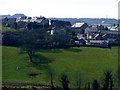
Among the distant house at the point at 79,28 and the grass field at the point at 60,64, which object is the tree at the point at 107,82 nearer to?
the grass field at the point at 60,64

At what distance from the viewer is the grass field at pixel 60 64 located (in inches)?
1343

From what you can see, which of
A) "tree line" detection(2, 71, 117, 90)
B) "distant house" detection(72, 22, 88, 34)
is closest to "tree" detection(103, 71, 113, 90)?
"tree line" detection(2, 71, 117, 90)

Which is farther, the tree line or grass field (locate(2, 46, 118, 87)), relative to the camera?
grass field (locate(2, 46, 118, 87))

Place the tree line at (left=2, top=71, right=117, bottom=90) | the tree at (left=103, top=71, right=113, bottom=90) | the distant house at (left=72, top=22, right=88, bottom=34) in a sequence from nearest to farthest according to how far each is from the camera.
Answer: the tree line at (left=2, top=71, right=117, bottom=90), the tree at (left=103, top=71, right=113, bottom=90), the distant house at (left=72, top=22, right=88, bottom=34)

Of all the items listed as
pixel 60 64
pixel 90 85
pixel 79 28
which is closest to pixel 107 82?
pixel 90 85

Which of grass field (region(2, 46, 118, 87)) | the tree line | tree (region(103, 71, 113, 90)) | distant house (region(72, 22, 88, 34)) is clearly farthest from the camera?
distant house (region(72, 22, 88, 34))

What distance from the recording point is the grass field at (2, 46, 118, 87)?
3412cm

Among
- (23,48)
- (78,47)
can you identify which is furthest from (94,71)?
(78,47)

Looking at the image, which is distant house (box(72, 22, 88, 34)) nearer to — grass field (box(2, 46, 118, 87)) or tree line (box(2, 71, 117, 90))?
grass field (box(2, 46, 118, 87))

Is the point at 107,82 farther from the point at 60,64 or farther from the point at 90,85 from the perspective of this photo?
the point at 60,64

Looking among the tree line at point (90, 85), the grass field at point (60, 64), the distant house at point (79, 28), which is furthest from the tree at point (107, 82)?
the distant house at point (79, 28)

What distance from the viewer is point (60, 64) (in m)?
39.5

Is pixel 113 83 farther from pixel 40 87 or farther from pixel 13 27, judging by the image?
pixel 13 27

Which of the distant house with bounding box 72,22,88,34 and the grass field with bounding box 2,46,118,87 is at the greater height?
the distant house with bounding box 72,22,88,34
